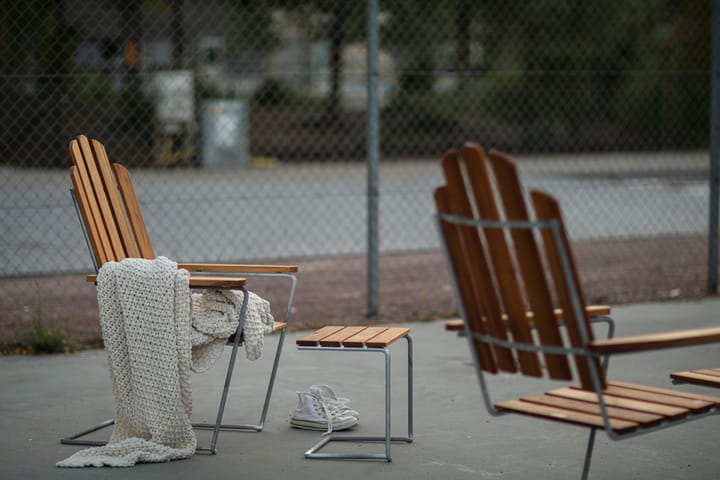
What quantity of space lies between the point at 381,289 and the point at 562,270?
5.94 metres

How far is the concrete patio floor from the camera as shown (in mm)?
4281

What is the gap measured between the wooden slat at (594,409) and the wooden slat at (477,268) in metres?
0.23

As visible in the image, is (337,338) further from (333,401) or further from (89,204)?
(89,204)

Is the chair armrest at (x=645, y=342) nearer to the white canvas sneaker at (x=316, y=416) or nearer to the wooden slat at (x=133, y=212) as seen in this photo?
the white canvas sneaker at (x=316, y=416)

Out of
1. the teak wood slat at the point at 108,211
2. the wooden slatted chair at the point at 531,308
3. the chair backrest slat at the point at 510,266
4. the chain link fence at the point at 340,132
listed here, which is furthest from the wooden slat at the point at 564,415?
the chain link fence at the point at 340,132

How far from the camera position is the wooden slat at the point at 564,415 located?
10.8ft

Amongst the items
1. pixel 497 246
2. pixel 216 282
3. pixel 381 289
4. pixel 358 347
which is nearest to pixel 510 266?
pixel 497 246

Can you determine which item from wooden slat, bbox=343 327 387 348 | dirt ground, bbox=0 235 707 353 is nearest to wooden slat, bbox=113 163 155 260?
wooden slat, bbox=343 327 387 348

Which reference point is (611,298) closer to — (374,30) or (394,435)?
(374,30)

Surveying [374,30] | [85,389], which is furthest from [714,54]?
[85,389]

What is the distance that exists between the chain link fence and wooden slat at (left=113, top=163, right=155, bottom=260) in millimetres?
1953

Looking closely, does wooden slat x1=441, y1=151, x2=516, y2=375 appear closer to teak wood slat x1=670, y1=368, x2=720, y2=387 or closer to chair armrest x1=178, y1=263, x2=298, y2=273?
teak wood slat x1=670, y1=368, x2=720, y2=387

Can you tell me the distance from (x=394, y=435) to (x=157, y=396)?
1043 millimetres

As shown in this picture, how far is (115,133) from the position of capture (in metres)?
18.2
